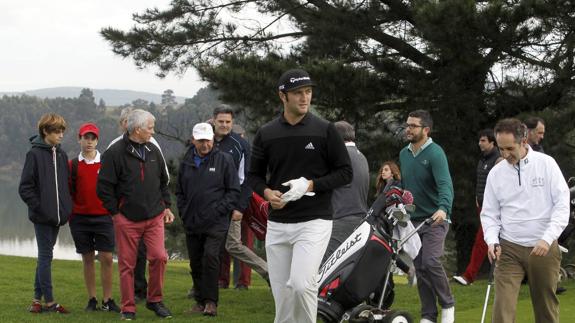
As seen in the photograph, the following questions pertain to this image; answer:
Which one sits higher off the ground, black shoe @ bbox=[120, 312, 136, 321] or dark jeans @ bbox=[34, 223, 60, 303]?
dark jeans @ bbox=[34, 223, 60, 303]

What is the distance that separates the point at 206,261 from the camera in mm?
8398

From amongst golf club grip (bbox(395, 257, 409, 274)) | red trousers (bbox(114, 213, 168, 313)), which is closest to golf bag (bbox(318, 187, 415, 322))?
golf club grip (bbox(395, 257, 409, 274))

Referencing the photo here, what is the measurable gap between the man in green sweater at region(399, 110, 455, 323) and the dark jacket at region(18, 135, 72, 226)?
3264 mm

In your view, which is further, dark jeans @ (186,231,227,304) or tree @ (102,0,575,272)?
tree @ (102,0,575,272)

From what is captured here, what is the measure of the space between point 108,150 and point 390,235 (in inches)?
109

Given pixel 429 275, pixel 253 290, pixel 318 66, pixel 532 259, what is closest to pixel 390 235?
pixel 429 275

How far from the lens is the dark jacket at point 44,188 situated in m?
8.30

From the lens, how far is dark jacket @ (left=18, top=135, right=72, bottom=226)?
327 inches

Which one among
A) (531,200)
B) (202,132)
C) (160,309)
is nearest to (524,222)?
(531,200)

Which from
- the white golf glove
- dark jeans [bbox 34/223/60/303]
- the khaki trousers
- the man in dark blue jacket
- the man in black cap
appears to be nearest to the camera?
the white golf glove

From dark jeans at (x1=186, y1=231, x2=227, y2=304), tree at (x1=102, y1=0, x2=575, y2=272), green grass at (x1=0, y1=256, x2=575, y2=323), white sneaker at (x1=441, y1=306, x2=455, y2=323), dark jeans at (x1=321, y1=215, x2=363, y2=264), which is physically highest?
tree at (x1=102, y1=0, x2=575, y2=272)

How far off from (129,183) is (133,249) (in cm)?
62

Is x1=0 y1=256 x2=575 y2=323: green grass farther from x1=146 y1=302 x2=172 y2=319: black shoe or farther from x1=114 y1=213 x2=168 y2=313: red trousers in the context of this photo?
x1=114 y1=213 x2=168 y2=313: red trousers

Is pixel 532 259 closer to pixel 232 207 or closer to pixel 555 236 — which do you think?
pixel 555 236
